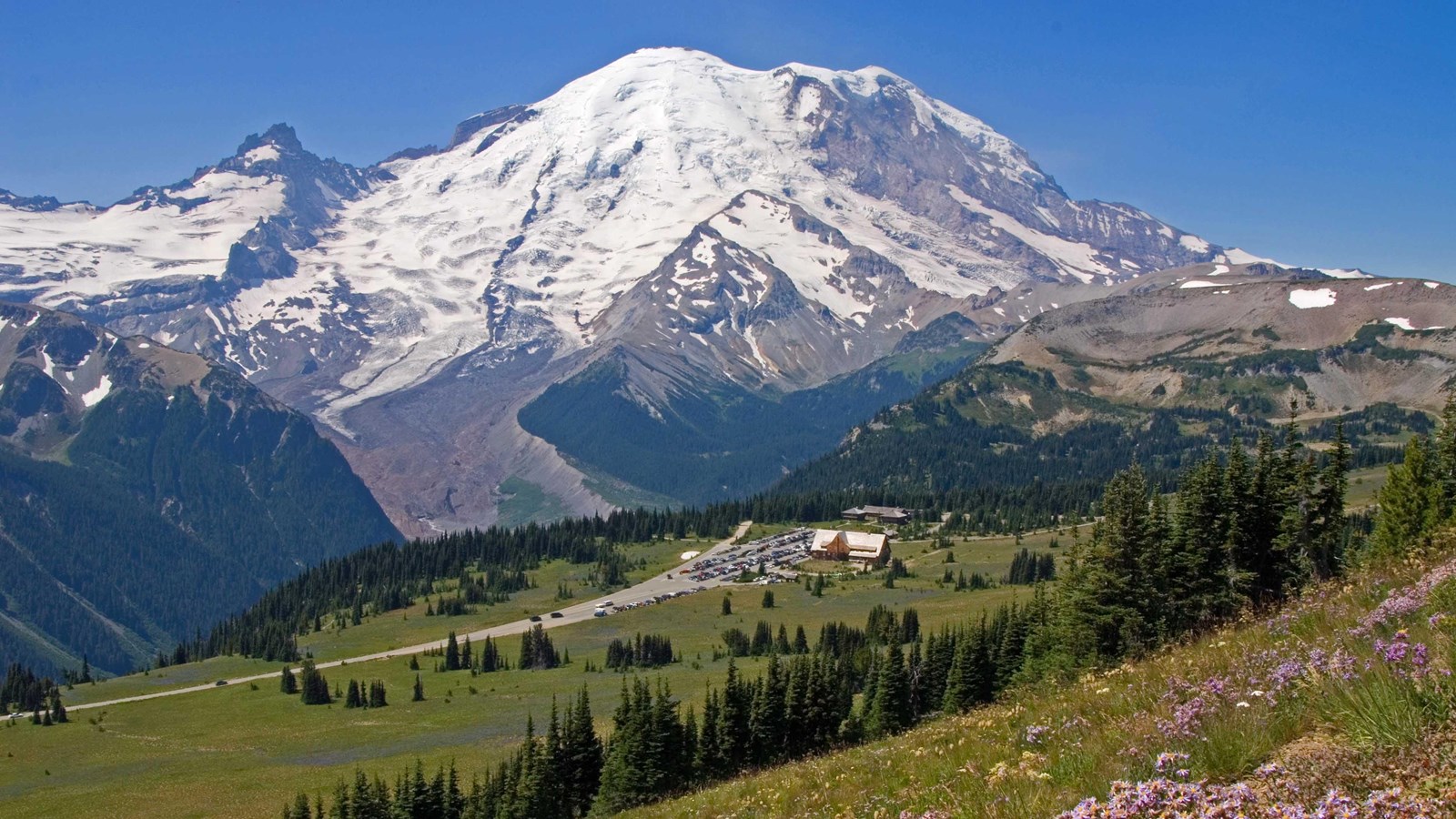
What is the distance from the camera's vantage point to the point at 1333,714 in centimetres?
1144

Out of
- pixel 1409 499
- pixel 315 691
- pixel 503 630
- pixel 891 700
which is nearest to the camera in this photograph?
pixel 1409 499

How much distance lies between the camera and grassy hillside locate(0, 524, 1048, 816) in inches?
3743

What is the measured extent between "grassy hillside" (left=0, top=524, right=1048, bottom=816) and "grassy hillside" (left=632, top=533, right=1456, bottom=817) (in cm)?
7011

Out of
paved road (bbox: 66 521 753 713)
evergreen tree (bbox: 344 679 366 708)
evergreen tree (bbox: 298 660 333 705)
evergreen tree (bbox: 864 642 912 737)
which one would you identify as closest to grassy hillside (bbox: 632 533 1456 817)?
evergreen tree (bbox: 864 642 912 737)

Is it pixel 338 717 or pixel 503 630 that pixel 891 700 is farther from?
pixel 503 630

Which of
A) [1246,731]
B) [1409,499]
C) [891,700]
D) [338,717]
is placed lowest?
[338,717]

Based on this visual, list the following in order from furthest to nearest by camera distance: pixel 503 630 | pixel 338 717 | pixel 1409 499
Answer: pixel 503 630
pixel 338 717
pixel 1409 499

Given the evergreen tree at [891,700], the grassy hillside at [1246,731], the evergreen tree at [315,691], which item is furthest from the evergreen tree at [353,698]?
the grassy hillside at [1246,731]

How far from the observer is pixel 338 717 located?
123 meters

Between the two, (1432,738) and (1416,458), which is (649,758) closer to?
(1416,458)

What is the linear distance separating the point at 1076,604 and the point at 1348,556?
51.0 ft

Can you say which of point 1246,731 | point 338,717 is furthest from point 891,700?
point 338,717

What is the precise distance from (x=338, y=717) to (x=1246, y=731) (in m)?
125

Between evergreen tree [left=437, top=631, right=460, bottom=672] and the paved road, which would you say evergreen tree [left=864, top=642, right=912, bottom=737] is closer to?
evergreen tree [left=437, top=631, right=460, bottom=672]
